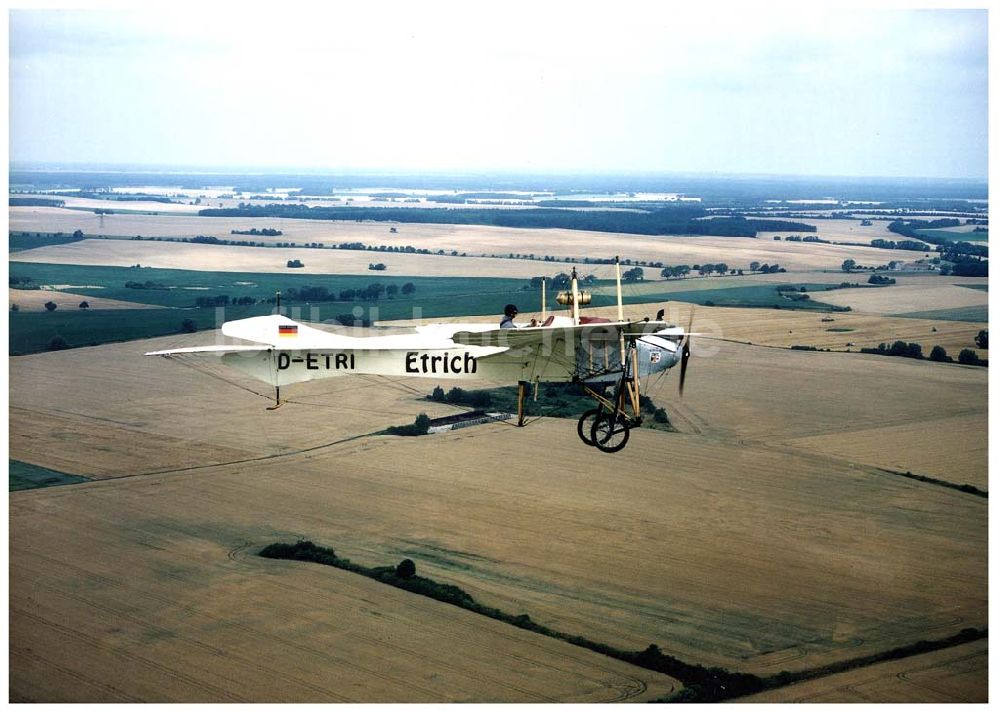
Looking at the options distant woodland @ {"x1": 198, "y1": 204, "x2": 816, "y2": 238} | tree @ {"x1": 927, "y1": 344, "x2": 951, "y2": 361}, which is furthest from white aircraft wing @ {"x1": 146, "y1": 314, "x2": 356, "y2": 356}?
distant woodland @ {"x1": 198, "y1": 204, "x2": 816, "y2": 238}

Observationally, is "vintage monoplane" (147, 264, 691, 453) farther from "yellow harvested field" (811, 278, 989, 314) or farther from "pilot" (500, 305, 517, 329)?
"yellow harvested field" (811, 278, 989, 314)

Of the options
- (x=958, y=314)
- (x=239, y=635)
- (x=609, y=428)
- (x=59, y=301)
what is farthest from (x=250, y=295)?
(x=609, y=428)

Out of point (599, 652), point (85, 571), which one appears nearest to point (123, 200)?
point (85, 571)

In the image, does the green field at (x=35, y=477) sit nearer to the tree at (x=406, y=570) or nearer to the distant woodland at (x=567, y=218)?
the tree at (x=406, y=570)

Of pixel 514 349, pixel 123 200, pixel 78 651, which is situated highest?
pixel 123 200

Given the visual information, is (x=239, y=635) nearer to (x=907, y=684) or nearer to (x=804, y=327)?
(x=907, y=684)

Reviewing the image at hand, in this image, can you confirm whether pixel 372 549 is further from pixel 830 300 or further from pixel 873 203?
pixel 873 203
